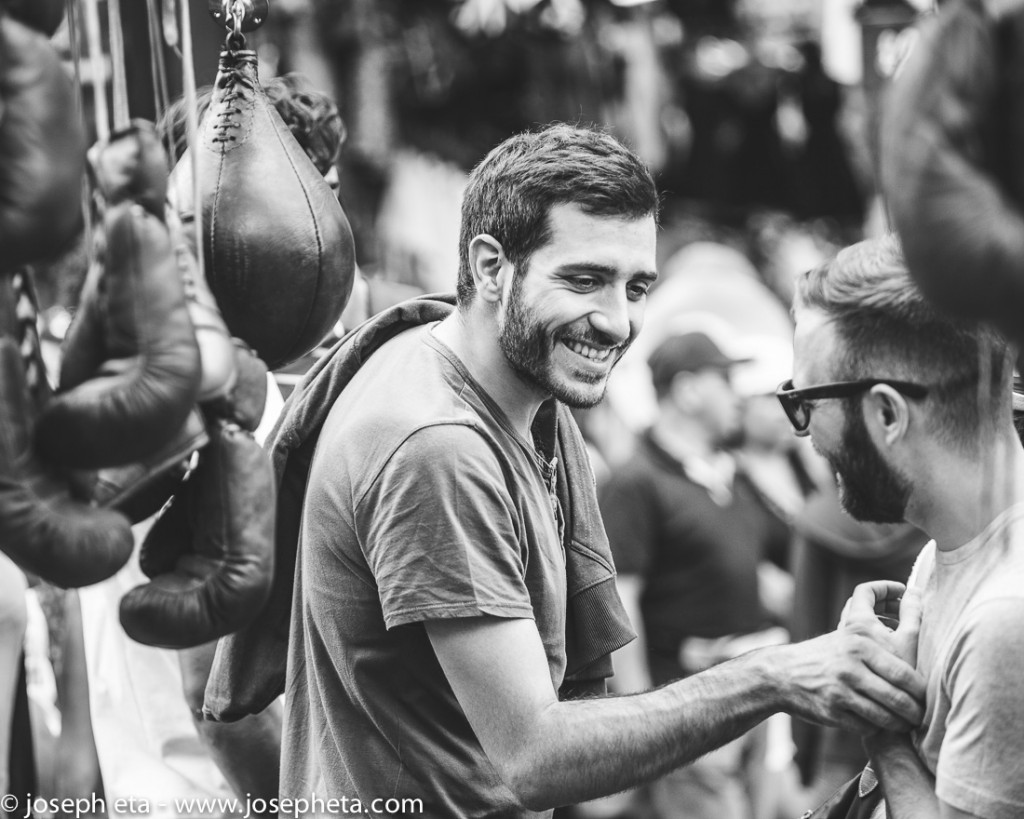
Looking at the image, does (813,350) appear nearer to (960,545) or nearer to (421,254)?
(960,545)

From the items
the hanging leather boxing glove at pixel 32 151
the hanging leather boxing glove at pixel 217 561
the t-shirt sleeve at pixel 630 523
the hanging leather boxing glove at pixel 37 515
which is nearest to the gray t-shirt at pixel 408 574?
the hanging leather boxing glove at pixel 217 561

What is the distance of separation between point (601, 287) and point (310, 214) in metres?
0.51

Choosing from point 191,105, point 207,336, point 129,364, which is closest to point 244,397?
point 207,336

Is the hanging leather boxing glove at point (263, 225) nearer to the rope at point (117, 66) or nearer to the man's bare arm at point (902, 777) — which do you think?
the rope at point (117, 66)

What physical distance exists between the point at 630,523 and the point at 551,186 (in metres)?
2.88

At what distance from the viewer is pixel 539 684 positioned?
220 centimetres

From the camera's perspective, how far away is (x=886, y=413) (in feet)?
6.72

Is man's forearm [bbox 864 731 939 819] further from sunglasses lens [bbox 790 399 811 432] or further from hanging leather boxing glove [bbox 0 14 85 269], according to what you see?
hanging leather boxing glove [bbox 0 14 85 269]

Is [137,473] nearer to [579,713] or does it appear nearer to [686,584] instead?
[579,713]

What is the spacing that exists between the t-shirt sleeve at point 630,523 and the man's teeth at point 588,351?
8.94 feet

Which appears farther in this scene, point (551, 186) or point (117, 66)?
point (551, 186)

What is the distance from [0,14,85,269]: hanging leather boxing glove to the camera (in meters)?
1.56

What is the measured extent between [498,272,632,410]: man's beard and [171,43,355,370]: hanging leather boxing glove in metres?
0.30

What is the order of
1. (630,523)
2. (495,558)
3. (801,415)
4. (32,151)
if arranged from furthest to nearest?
(630,523)
(495,558)
(801,415)
(32,151)
